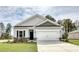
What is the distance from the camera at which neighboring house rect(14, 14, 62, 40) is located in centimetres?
735

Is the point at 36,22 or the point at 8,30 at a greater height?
the point at 36,22

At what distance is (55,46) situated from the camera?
7.35m

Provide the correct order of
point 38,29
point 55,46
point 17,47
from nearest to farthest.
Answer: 1. point 17,47
2. point 55,46
3. point 38,29

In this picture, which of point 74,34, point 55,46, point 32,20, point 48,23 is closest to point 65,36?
point 74,34

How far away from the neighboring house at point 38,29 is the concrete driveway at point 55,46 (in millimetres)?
154

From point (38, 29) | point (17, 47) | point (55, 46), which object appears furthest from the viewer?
point (38, 29)

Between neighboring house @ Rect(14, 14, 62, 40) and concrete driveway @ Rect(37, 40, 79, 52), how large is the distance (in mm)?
154

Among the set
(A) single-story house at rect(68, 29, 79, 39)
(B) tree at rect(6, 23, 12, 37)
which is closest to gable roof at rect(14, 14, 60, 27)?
(B) tree at rect(6, 23, 12, 37)

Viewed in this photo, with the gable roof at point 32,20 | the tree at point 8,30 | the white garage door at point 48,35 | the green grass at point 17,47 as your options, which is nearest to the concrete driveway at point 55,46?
the white garage door at point 48,35

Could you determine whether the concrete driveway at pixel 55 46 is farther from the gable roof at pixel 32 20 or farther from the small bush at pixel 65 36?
the gable roof at pixel 32 20

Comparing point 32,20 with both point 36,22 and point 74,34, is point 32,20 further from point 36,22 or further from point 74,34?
point 74,34

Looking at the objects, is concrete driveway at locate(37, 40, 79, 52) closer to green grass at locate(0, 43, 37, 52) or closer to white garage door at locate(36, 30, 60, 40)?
white garage door at locate(36, 30, 60, 40)

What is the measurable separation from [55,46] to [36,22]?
0.91 meters
